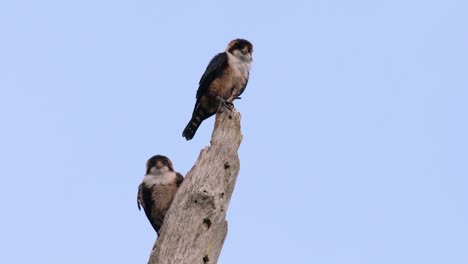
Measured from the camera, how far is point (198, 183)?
6.99 meters

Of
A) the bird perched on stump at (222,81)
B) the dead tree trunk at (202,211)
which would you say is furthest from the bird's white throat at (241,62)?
the dead tree trunk at (202,211)

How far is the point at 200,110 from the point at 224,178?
2833mm

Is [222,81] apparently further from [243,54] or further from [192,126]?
[192,126]

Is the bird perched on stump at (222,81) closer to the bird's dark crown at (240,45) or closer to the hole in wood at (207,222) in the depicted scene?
the bird's dark crown at (240,45)

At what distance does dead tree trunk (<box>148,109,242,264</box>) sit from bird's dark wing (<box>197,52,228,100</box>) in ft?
7.57

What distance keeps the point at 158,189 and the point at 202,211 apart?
224cm

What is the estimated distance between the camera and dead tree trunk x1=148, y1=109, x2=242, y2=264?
6648mm

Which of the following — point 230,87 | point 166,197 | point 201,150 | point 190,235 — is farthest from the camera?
point 230,87

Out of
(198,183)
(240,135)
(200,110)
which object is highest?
(200,110)

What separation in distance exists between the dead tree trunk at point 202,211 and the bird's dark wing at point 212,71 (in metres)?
2.31

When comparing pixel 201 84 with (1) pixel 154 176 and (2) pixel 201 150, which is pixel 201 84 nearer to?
(1) pixel 154 176

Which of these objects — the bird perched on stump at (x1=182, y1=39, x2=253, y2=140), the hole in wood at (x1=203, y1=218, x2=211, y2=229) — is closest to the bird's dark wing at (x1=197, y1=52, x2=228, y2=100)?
the bird perched on stump at (x1=182, y1=39, x2=253, y2=140)

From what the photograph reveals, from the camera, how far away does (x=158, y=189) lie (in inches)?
354

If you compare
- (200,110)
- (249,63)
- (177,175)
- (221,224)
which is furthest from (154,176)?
(221,224)
